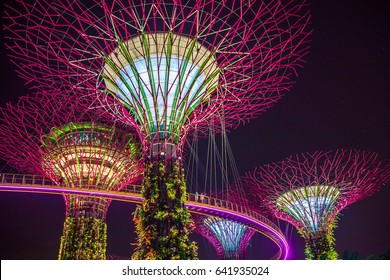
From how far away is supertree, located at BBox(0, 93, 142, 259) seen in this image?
2333 centimetres

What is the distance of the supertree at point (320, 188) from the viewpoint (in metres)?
29.5

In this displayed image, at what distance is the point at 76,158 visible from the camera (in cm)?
2536

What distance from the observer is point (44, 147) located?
85.9 feet

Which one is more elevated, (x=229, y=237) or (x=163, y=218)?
(x=229, y=237)

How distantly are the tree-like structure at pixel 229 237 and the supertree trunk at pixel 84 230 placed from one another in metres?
19.5

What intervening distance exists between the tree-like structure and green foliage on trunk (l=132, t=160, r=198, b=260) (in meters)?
28.7

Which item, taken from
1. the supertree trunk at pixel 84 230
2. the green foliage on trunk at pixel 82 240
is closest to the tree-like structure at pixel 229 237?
the supertree trunk at pixel 84 230

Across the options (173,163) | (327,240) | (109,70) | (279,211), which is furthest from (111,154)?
(327,240)

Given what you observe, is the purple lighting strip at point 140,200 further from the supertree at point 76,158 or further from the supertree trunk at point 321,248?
the supertree trunk at point 321,248

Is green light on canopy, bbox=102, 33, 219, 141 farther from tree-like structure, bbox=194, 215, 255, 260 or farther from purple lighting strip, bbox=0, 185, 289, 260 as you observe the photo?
tree-like structure, bbox=194, 215, 255, 260

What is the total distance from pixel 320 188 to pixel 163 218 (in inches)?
847

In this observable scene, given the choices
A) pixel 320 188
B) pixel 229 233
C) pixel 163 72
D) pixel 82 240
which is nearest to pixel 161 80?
pixel 163 72

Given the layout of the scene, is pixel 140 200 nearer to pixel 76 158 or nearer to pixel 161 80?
pixel 76 158

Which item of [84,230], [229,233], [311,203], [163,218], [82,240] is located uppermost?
[311,203]
